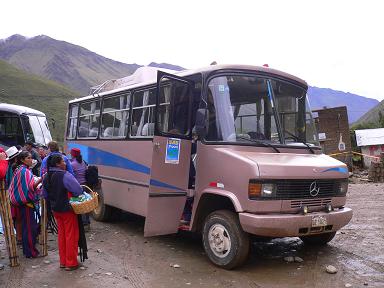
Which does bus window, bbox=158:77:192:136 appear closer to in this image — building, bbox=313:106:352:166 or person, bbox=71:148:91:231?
person, bbox=71:148:91:231

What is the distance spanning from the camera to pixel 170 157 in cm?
643

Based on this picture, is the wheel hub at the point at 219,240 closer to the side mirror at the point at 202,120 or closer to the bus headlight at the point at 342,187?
the side mirror at the point at 202,120

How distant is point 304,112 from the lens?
7.15 metres

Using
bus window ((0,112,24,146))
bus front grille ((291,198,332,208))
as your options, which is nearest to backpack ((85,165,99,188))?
bus front grille ((291,198,332,208))

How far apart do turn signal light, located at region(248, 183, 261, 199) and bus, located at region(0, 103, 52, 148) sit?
16.8 meters

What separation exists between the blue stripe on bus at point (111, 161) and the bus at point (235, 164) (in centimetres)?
5

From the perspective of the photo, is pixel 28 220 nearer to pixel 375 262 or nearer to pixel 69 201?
pixel 69 201

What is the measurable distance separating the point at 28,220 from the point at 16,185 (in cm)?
63

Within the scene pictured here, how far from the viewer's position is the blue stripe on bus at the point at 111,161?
6.59 m

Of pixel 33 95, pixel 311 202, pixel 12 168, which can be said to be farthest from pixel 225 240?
pixel 33 95

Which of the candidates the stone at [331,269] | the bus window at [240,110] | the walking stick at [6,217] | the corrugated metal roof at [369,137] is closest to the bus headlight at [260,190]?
the bus window at [240,110]

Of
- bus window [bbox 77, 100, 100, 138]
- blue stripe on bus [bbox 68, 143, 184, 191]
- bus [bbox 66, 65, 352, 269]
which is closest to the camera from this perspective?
bus [bbox 66, 65, 352, 269]

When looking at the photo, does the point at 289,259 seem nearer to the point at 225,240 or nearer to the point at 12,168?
the point at 225,240

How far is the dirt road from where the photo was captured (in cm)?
553
